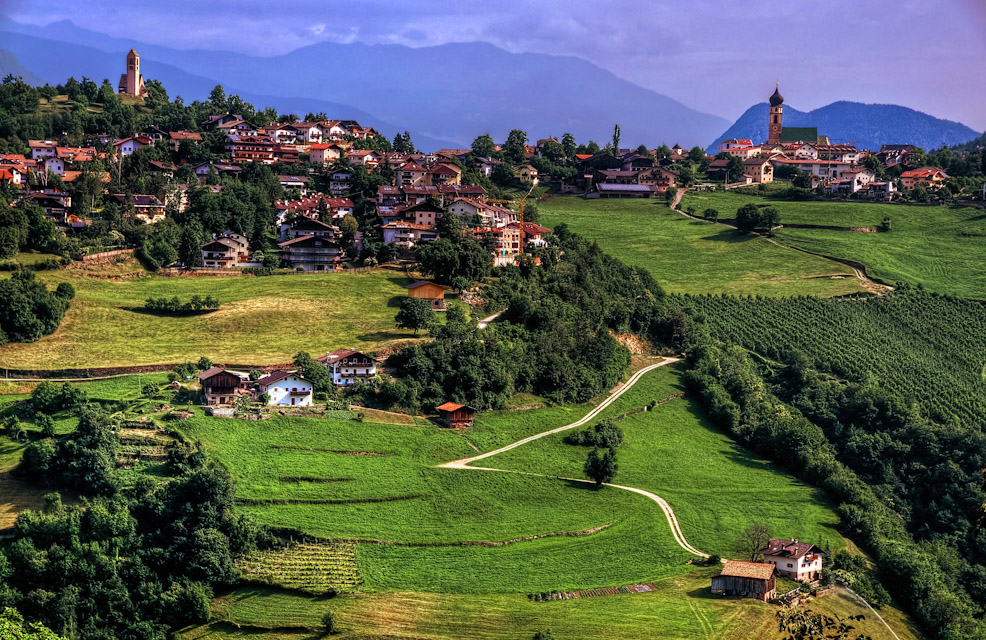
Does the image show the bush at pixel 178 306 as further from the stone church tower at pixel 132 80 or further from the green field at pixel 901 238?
the stone church tower at pixel 132 80

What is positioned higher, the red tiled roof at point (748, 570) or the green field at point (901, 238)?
the green field at point (901, 238)

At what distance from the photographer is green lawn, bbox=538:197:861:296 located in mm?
75375

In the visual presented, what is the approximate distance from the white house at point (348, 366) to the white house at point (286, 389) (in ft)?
7.53

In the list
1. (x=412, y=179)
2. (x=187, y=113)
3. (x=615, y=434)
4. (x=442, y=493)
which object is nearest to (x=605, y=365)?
(x=615, y=434)

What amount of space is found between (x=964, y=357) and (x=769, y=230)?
25219 mm

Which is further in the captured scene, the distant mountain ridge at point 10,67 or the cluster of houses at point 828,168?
the distant mountain ridge at point 10,67

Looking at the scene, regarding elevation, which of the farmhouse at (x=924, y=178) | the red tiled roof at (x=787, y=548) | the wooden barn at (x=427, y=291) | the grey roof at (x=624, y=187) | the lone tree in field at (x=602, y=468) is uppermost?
the farmhouse at (x=924, y=178)

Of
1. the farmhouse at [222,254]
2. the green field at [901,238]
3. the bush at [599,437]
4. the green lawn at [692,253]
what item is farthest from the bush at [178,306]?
the green field at [901,238]

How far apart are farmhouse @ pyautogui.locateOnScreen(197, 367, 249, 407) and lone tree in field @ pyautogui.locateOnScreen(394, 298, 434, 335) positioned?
11035 mm

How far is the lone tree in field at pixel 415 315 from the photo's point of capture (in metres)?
55.5

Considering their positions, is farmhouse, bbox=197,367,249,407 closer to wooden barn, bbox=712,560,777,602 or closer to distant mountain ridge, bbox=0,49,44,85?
wooden barn, bbox=712,560,777,602

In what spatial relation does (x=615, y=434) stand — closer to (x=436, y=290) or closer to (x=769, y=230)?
(x=436, y=290)

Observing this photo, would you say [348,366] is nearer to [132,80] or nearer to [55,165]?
[55,165]

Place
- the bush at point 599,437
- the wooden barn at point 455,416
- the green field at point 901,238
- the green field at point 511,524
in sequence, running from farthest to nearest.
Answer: the green field at point 901,238 → the bush at point 599,437 → the wooden barn at point 455,416 → the green field at point 511,524
